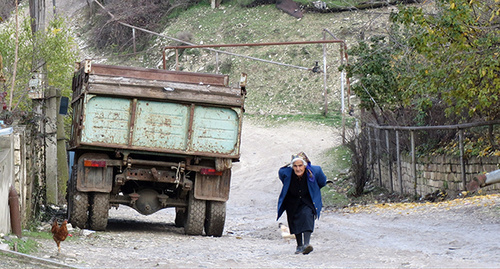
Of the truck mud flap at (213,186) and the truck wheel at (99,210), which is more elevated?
the truck mud flap at (213,186)

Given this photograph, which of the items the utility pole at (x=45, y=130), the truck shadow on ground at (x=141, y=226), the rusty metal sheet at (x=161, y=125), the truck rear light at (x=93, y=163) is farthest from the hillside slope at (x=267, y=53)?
the truck rear light at (x=93, y=163)

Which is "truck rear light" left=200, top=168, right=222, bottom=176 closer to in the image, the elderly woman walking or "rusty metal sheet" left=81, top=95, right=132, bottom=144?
"rusty metal sheet" left=81, top=95, right=132, bottom=144

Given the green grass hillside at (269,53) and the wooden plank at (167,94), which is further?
the green grass hillside at (269,53)

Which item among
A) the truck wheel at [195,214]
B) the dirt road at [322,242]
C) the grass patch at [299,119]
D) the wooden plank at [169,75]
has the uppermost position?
the grass patch at [299,119]

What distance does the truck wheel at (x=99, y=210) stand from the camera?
1161 cm

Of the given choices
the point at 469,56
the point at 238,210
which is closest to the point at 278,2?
the point at 238,210

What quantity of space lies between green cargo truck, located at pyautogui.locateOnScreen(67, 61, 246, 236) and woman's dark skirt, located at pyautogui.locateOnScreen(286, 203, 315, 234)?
2.26m

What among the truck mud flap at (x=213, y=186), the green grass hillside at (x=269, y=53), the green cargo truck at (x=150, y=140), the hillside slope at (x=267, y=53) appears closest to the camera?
the green cargo truck at (x=150, y=140)

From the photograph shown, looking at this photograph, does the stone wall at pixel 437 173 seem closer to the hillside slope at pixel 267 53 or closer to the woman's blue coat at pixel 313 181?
the woman's blue coat at pixel 313 181

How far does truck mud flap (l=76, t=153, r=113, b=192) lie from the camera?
11.4 m

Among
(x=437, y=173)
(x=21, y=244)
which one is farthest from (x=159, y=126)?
(x=437, y=173)

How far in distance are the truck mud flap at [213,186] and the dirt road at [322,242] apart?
69cm

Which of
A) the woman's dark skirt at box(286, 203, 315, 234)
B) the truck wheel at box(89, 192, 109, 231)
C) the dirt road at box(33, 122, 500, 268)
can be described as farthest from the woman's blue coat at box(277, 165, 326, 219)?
the truck wheel at box(89, 192, 109, 231)

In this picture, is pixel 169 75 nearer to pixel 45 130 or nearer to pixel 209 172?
pixel 209 172
